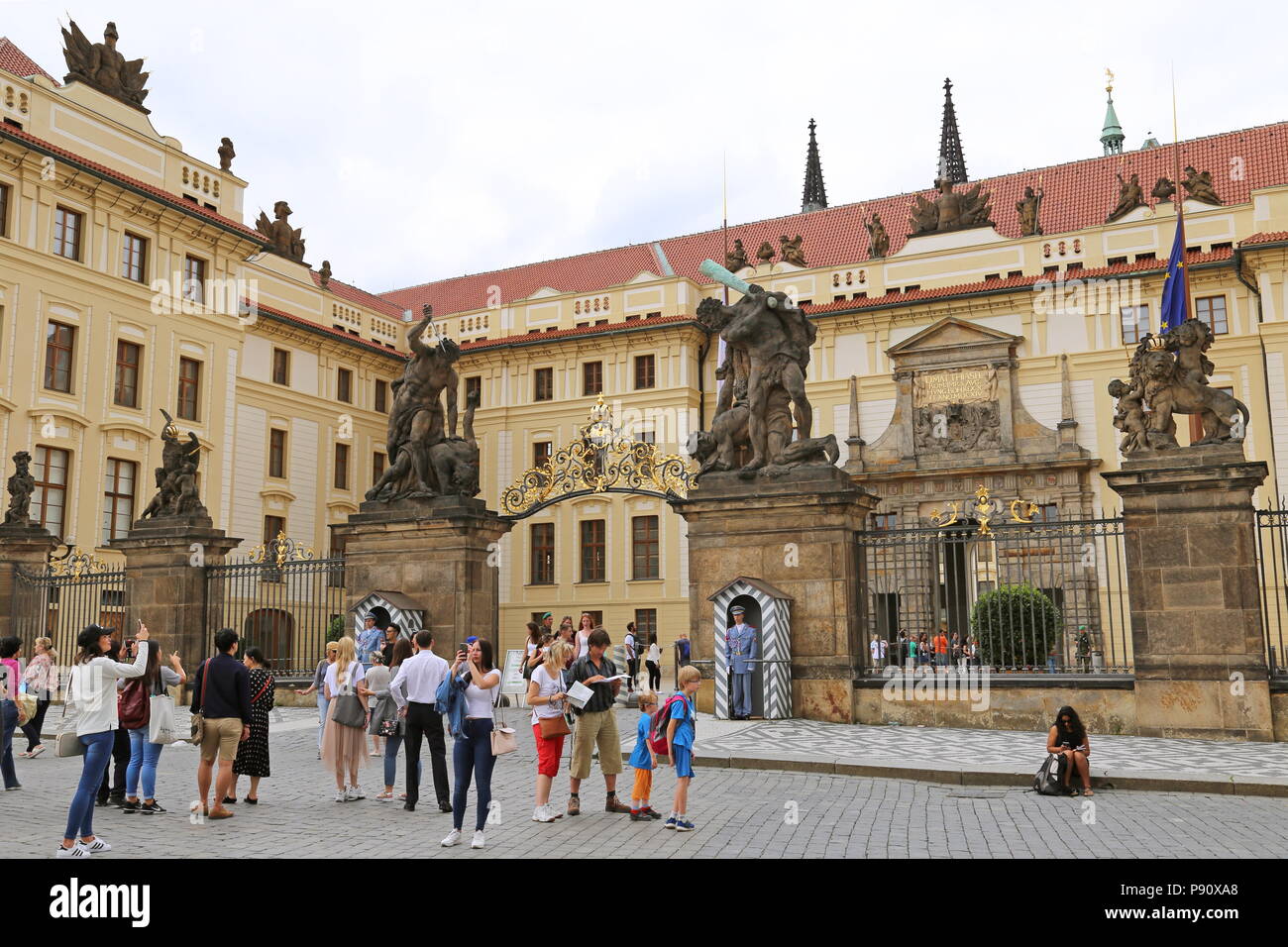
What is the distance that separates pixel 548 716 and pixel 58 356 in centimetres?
2623

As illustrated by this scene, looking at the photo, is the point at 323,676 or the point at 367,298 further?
the point at 367,298

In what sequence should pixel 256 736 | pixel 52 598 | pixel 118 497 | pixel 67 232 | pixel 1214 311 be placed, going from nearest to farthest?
pixel 256 736, pixel 52 598, pixel 67 232, pixel 118 497, pixel 1214 311

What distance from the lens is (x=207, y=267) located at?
3462cm

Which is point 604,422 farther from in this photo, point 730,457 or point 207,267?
point 207,267

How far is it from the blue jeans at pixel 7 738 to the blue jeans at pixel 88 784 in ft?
11.2

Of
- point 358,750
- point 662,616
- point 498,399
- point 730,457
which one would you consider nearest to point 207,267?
point 498,399

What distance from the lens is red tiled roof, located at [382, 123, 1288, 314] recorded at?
38781 millimetres

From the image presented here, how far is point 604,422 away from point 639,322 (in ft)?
72.6

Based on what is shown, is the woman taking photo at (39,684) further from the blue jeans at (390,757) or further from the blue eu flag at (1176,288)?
the blue eu flag at (1176,288)

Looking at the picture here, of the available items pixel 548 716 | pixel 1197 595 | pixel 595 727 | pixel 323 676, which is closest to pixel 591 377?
pixel 1197 595

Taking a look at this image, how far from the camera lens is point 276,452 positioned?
38.5 meters

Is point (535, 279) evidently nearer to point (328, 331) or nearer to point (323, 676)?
point (328, 331)

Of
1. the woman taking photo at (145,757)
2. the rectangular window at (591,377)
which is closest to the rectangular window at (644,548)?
the rectangular window at (591,377)
